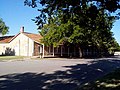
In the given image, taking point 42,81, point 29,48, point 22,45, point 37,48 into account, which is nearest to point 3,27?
point 22,45

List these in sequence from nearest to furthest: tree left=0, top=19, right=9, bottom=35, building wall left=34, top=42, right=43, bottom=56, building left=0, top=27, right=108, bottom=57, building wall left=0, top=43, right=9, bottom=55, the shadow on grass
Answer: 1. the shadow on grass
2. building left=0, top=27, right=108, bottom=57
3. building wall left=34, top=42, right=43, bottom=56
4. building wall left=0, top=43, right=9, bottom=55
5. tree left=0, top=19, right=9, bottom=35

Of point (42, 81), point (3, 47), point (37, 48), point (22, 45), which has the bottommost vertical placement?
point (42, 81)

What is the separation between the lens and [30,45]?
55.6 metres

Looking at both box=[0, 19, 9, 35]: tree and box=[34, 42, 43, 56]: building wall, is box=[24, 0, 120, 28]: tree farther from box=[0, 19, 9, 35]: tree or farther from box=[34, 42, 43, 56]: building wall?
box=[0, 19, 9, 35]: tree

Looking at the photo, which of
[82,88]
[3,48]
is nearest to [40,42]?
[3,48]

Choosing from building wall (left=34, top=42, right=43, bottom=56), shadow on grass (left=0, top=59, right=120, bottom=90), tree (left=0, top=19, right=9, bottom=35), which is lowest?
shadow on grass (left=0, top=59, right=120, bottom=90)

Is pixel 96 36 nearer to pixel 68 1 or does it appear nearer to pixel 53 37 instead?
pixel 53 37

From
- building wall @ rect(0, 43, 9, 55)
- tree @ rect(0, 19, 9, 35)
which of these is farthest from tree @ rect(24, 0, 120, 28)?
tree @ rect(0, 19, 9, 35)

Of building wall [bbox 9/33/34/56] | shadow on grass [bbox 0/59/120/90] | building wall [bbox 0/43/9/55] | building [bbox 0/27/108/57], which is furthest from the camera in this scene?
building wall [bbox 0/43/9/55]

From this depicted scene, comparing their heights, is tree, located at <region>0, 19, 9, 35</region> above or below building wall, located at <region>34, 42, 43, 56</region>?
above

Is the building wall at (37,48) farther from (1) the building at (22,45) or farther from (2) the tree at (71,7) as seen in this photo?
(2) the tree at (71,7)

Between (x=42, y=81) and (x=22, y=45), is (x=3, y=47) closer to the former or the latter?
(x=22, y=45)

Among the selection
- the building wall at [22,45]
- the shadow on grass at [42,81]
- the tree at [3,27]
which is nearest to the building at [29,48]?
the building wall at [22,45]

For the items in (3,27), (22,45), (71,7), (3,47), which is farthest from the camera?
(3,27)
